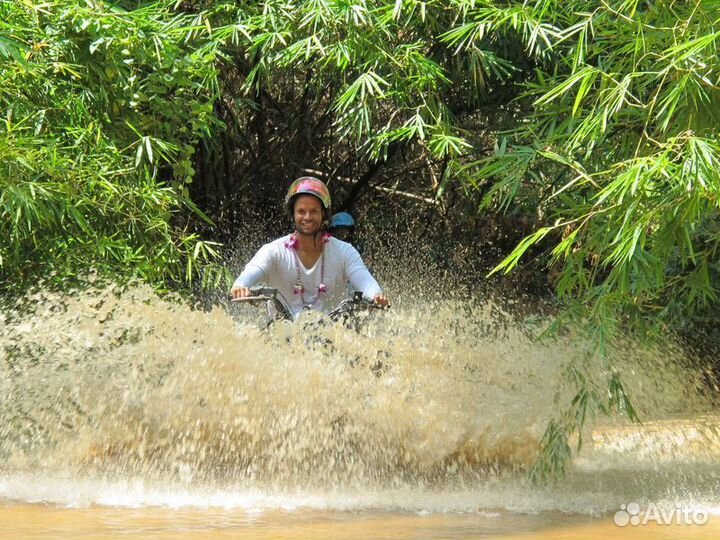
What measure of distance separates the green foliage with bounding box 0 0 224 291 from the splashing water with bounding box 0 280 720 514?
0.50 metres

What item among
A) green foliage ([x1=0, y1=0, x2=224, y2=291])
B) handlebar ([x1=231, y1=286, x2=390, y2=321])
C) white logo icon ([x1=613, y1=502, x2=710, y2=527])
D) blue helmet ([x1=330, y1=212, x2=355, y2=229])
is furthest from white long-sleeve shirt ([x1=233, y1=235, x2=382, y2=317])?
blue helmet ([x1=330, y1=212, x2=355, y2=229])

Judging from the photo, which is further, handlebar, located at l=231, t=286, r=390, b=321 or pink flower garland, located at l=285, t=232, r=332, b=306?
pink flower garland, located at l=285, t=232, r=332, b=306

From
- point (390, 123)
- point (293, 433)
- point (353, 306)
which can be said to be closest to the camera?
point (293, 433)

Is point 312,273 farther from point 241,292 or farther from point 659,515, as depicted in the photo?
point 659,515

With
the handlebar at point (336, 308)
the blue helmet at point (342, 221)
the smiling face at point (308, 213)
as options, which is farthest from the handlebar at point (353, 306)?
the blue helmet at point (342, 221)

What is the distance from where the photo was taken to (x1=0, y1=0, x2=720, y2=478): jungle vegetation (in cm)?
453

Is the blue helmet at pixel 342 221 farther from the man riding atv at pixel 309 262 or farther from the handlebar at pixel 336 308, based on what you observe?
the handlebar at pixel 336 308

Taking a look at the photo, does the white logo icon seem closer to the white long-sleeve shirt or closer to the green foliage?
the white long-sleeve shirt

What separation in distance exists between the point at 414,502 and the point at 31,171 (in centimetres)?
253

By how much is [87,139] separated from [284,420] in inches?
83.3

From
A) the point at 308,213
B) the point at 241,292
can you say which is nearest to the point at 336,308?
the point at 241,292

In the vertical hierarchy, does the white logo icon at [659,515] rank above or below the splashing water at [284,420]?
below

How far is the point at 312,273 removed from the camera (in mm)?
5840

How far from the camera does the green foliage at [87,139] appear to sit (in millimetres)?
5750
